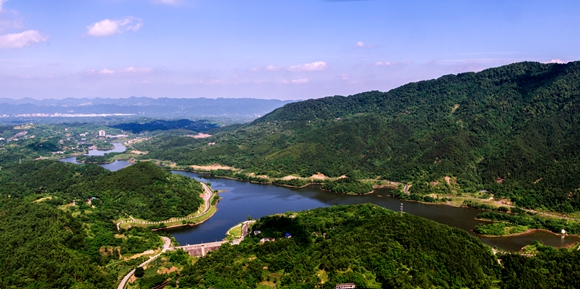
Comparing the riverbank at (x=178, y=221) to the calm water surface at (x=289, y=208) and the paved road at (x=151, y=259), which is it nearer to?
the calm water surface at (x=289, y=208)

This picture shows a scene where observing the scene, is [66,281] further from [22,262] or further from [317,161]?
[317,161]

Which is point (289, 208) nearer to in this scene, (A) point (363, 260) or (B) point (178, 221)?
(B) point (178, 221)

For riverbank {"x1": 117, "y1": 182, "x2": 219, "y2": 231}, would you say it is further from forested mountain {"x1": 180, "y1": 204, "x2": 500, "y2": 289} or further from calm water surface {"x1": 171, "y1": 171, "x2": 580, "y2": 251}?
forested mountain {"x1": 180, "y1": 204, "x2": 500, "y2": 289}

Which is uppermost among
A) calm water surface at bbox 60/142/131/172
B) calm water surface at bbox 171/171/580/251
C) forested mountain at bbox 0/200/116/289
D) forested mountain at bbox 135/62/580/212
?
forested mountain at bbox 135/62/580/212

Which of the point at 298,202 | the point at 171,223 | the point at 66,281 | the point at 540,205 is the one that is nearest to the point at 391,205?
the point at 298,202

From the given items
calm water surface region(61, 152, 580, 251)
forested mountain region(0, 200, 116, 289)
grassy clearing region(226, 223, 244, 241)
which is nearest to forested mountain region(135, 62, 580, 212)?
calm water surface region(61, 152, 580, 251)

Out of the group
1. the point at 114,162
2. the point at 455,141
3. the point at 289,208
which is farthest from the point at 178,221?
the point at 114,162

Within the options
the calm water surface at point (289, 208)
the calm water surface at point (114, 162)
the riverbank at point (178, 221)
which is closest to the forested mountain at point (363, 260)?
the calm water surface at point (289, 208)
